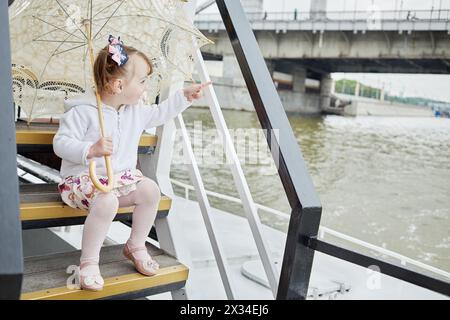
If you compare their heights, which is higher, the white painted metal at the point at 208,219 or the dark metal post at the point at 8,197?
the dark metal post at the point at 8,197

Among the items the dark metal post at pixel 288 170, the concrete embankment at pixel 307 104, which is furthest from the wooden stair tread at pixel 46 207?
the concrete embankment at pixel 307 104

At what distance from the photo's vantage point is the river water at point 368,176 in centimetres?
1241

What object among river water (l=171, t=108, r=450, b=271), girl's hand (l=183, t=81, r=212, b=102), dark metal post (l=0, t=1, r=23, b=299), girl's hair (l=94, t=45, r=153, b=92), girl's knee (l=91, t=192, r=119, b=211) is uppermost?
girl's hair (l=94, t=45, r=153, b=92)

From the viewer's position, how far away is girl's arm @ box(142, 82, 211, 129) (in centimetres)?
151

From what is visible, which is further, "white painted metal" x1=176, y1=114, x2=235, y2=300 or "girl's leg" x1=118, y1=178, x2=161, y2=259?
"white painted metal" x1=176, y1=114, x2=235, y2=300

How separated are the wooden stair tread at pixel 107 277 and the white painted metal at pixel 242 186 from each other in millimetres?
246

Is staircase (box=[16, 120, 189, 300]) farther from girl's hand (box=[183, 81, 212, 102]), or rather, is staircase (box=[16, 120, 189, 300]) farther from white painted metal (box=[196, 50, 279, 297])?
girl's hand (box=[183, 81, 212, 102])

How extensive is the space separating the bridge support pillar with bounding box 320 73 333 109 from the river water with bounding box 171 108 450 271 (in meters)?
0.82

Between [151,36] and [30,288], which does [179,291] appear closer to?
[30,288]

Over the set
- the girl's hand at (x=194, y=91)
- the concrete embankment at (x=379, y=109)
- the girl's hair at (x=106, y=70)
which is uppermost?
the girl's hair at (x=106, y=70)

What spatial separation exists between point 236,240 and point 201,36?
284 cm

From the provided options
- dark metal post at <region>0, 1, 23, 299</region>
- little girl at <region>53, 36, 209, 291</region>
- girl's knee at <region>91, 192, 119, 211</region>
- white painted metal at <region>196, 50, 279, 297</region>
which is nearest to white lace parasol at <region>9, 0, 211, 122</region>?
white painted metal at <region>196, 50, 279, 297</region>

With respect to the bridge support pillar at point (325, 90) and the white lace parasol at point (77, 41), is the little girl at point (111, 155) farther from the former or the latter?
the bridge support pillar at point (325, 90)

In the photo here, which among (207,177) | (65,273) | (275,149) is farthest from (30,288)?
(207,177)
